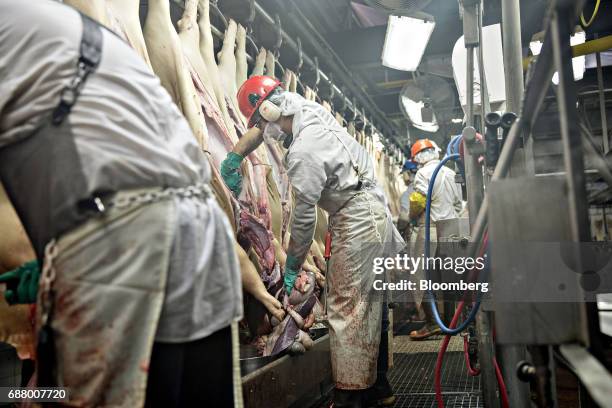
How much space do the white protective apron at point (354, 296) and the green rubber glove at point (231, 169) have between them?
0.63 metres

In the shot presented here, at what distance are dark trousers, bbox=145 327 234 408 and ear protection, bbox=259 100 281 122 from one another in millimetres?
1951

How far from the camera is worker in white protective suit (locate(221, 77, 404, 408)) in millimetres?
2926

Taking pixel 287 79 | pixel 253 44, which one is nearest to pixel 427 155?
pixel 287 79

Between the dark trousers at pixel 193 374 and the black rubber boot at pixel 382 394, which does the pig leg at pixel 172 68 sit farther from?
the black rubber boot at pixel 382 394

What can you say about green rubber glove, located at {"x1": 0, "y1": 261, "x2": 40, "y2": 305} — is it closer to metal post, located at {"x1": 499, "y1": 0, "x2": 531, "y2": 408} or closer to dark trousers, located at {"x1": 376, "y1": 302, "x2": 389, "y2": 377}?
metal post, located at {"x1": 499, "y1": 0, "x2": 531, "y2": 408}

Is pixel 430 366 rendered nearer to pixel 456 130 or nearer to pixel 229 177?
pixel 229 177

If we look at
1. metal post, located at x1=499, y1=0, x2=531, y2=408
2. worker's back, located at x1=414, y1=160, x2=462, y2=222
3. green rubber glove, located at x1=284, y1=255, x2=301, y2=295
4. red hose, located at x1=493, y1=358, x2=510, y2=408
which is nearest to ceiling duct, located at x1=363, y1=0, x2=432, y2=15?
metal post, located at x1=499, y1=0, x2=531, y2=408

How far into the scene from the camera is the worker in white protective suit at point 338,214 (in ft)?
9.60

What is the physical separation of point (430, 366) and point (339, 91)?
12.3 ft

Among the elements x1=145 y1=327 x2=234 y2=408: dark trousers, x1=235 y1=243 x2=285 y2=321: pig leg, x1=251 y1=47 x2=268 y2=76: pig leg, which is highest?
x1=251 y1=47 x2=268 y2=76: pig leg

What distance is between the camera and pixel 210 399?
1.26m

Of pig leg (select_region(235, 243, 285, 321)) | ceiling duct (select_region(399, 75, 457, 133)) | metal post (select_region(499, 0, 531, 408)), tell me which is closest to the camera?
metal post (select_region(499, 0, 531, 408))

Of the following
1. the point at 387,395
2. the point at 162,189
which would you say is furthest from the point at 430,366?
the point at 162,189

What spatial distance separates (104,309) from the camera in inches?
43.2
